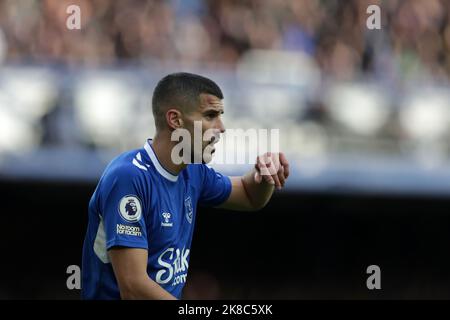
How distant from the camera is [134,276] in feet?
16.2

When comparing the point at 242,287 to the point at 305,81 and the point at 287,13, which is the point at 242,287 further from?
the point at 287,13

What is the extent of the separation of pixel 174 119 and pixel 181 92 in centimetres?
15

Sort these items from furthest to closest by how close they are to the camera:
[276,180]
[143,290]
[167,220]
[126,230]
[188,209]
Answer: [188,209] → [276,180] → [167,220] → [126,230] → [143,290]

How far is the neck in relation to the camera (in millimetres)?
5422

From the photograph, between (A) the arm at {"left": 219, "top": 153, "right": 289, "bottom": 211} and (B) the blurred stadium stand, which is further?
(B) the blurred stadium stand

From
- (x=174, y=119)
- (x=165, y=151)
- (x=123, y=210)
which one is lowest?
(x=123, y=210)

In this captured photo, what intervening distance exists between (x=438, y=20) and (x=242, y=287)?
15.4 ft

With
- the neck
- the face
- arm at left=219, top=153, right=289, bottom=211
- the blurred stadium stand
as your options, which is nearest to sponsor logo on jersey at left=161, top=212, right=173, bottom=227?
the neck

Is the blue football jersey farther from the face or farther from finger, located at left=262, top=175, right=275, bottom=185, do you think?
finger, located at left=262, top=175, right=275, bottom=185

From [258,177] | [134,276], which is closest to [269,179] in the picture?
[258,177]

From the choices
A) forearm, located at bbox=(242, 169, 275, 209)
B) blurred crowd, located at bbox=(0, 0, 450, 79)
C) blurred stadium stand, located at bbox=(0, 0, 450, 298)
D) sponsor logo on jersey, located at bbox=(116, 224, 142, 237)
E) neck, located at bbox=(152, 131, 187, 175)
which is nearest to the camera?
sponsor logo on jersey, located at bbox=(116, 224, 142, 237)

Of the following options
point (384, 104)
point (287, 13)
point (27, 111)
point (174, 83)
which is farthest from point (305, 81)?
point (174, 83)

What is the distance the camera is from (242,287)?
11.8 m

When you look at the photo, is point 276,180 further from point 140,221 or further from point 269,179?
point 140,221
